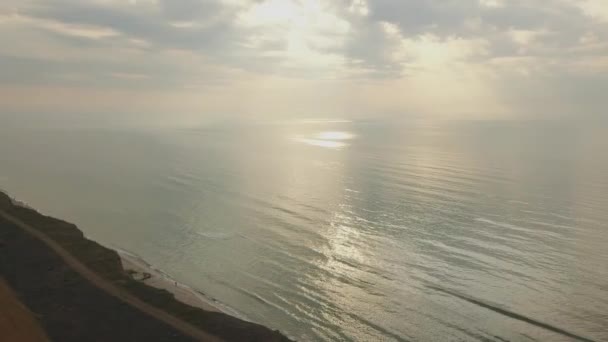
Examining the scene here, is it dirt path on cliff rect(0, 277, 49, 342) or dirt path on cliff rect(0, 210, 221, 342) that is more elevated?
dirt path on cliff rect(0, 210, 221, 342)

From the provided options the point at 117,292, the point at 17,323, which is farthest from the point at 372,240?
the point at 17,323

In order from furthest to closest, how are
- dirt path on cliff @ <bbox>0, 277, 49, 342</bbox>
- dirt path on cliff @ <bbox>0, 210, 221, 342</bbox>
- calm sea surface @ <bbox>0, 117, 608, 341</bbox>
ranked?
calm sea surface @ <bbox>0, 117, 608, 341</bbox>, dirt path on cliff @ <bbox>0, 210, 221, 342</bbox>, dirt path on cliff @ <bbox>0, 277, 49, 342</bbox>

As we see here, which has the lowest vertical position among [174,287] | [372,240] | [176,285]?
[176,285]

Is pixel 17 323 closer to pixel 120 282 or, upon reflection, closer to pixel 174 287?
pixel 120 282

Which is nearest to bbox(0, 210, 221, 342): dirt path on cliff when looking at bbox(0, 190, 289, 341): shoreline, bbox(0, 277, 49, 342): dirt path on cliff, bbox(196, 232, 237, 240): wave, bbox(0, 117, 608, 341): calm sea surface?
bbox(0, 190, 289, 341): shoreline

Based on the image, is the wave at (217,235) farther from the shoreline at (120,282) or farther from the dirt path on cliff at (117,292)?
the dirt path on cliff at (117,292)

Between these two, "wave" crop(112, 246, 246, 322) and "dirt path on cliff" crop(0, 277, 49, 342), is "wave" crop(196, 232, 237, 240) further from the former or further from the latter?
"dirt path on cliff" crop(0, 277, 49, 342)
